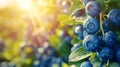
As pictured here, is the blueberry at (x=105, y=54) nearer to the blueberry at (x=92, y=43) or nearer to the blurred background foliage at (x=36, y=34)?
the blueberry at (x=92, y=43)

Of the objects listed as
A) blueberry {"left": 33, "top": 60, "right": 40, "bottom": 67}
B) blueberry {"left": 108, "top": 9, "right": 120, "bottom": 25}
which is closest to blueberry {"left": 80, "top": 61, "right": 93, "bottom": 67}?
blueberry {"left": 108, "top": 9, "right": 120, "bottom": 25}

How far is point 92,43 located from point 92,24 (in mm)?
79

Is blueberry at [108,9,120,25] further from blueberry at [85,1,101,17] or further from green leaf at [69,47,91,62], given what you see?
green leaf at [69,47,91,62]

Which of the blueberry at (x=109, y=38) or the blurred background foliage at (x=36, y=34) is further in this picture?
the blurred background foliage at (x=36, y=34)

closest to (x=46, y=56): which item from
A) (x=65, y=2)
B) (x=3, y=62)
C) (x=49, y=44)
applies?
(x=49, y=44)

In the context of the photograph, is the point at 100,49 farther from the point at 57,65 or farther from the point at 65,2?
the point at 57,65

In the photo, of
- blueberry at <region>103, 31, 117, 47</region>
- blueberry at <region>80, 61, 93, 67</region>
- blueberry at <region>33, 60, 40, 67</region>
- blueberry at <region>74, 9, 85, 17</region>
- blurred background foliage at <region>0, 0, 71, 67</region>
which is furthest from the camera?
blueberry at <region>33, 60, 40, 67</region>

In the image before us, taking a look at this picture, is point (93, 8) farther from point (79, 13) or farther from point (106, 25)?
point (79, 13)

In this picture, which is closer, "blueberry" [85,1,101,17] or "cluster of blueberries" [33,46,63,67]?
"blueberry" [85,1,101,17]

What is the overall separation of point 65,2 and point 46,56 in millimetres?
791

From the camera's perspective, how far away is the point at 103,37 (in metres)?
1.62

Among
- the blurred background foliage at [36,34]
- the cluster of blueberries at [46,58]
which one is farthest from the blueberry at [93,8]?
the cluster of blueberries at [46,58]

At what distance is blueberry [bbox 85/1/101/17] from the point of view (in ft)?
5.32

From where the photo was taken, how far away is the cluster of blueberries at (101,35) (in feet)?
5.28
